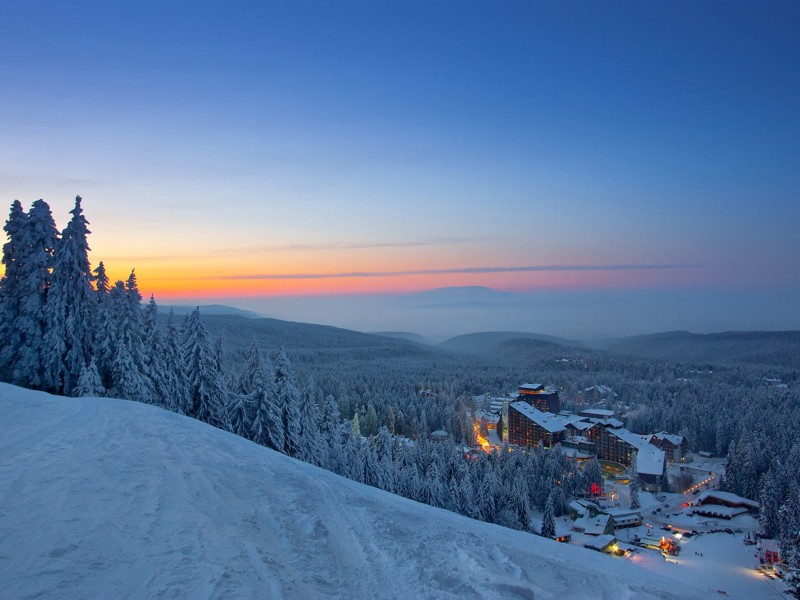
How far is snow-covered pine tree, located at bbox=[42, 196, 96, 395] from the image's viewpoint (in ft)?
90.0

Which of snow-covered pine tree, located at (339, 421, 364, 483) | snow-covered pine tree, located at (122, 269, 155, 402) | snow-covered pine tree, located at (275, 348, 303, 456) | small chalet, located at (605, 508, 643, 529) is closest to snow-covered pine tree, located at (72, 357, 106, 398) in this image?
snow-covered pine tree, located at (122, 269, 155, 402)

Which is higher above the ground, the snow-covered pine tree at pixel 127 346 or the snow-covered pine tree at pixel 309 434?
the snow-covered pine tree at pixel 127 346

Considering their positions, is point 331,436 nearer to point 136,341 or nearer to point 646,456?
point 136,341

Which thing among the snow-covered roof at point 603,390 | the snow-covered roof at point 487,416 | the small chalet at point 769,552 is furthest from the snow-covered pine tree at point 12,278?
the snow-covered roof at point 603,390

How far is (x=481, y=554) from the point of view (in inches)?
381

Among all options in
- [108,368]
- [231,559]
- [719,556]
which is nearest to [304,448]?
[108,368]

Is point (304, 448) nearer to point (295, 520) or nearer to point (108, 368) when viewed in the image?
point (108, 368)

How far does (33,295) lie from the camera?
91.1 ft

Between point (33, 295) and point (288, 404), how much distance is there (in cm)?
1593

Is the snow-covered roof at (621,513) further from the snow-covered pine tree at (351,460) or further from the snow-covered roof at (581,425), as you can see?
the snow-covered roof at (581,425)

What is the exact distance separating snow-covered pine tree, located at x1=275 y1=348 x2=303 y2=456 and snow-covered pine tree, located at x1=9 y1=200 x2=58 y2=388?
1323cm

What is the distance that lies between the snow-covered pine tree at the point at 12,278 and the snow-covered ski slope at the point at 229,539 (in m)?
17.3

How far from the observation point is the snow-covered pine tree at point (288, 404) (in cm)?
3195

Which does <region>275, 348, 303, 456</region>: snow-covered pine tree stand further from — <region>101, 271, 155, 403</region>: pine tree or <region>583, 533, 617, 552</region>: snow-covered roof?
<region>583, 533, 617, 552</region>: snow-covered roof
